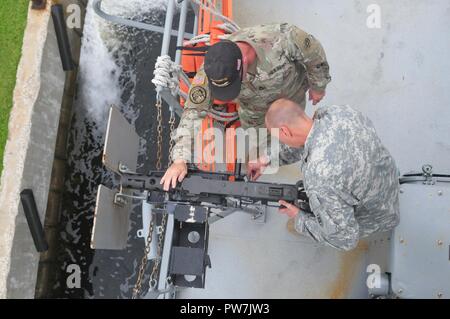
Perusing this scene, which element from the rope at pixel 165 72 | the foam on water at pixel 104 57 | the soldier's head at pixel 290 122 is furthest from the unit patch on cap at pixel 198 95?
the foam on water at pixel 104 57

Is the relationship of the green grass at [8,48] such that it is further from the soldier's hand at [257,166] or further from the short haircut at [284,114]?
the short haircut at [284,114]

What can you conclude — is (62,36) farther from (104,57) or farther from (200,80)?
(200,80)

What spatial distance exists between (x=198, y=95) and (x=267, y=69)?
14.4 inches

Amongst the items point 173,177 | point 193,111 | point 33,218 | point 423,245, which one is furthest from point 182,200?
point 33,218

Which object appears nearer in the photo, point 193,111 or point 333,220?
point 333,220

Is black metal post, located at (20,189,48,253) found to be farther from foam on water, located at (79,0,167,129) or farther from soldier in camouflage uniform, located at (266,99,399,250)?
soldier in camouflage uniform, located at (266,99,399,250)

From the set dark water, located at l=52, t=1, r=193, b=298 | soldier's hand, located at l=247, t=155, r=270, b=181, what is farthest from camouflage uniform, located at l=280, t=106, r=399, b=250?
dark water, located at l=52, t=1, r=193, b=298

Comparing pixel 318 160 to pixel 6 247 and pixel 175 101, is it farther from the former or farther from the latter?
pixel 6 247

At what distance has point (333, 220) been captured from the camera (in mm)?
1711

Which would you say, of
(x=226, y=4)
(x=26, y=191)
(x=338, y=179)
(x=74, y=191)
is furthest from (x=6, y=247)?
(x=338, y=179)

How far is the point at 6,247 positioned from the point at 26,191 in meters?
0.41

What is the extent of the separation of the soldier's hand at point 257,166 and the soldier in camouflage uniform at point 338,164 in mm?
691

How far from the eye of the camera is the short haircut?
175cm

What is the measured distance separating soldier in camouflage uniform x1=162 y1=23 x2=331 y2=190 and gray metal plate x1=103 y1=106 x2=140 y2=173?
10.1 inches
